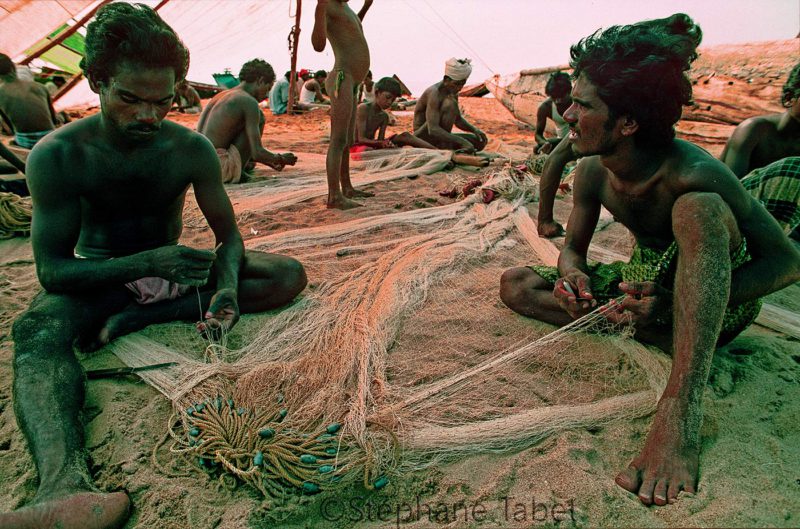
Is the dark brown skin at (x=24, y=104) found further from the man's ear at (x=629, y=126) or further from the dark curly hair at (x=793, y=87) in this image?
the dark curly hair at (x=793, y=87)

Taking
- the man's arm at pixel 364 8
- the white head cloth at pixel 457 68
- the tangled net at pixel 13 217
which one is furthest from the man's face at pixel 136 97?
the white head cloth at pixel 457 68

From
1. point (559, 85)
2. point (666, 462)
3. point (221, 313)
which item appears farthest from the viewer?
point (559, 85)

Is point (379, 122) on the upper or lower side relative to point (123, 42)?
lower

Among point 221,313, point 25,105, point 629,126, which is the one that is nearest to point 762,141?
point 629,126

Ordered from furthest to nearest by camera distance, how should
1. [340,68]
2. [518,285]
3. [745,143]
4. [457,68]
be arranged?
[457,68], [340,68], [745,143], [518,285]

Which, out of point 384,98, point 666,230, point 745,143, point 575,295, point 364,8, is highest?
point 364,8

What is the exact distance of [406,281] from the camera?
288 cm

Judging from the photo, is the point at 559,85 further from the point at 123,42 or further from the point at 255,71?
the point at 123,42

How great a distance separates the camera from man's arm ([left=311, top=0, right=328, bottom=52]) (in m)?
4.10

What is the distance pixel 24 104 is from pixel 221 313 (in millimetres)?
5741

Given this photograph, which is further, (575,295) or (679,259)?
(575,295)

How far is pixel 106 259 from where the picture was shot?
2209 mm

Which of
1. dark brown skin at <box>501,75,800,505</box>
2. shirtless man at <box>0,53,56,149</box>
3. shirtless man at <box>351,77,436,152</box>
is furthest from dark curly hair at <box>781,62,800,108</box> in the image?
shirtless man at <box>0,53,56,149</box>

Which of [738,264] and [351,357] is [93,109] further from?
[738,264]
